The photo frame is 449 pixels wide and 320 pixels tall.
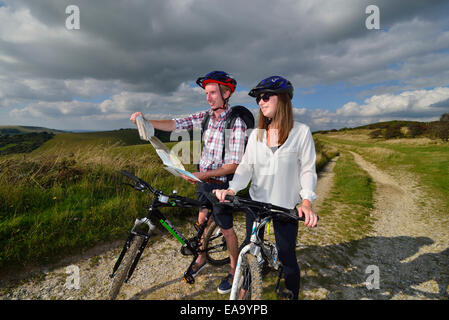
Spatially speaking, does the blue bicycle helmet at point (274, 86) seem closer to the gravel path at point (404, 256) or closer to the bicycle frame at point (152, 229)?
the bicycle frame at point (152, 229)

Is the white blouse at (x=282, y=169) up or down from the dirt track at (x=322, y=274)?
up

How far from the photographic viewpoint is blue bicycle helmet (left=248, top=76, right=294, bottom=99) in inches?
83.8

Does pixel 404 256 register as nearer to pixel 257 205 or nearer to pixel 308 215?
pixel 308 215

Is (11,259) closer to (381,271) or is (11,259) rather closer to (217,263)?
(217,263)

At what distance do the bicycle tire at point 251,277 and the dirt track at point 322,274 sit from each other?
4.40ft

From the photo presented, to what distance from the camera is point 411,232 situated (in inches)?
231

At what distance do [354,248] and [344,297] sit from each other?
2.07 metres

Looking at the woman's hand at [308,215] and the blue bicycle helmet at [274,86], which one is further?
the blue bicycle helmet at [274,86]

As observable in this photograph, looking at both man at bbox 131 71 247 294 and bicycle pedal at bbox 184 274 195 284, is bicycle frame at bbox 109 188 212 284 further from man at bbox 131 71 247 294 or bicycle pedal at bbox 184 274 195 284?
man at bbox 131 71 247 294

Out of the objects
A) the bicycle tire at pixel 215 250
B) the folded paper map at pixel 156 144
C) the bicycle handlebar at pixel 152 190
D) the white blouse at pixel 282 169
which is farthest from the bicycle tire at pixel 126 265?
the white blouse at pixel 282 169

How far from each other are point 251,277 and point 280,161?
4.13ft

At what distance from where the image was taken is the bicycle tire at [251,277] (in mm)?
1969

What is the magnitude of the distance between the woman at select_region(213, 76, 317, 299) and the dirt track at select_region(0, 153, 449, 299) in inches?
63.7

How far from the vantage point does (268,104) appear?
2.23 meters
